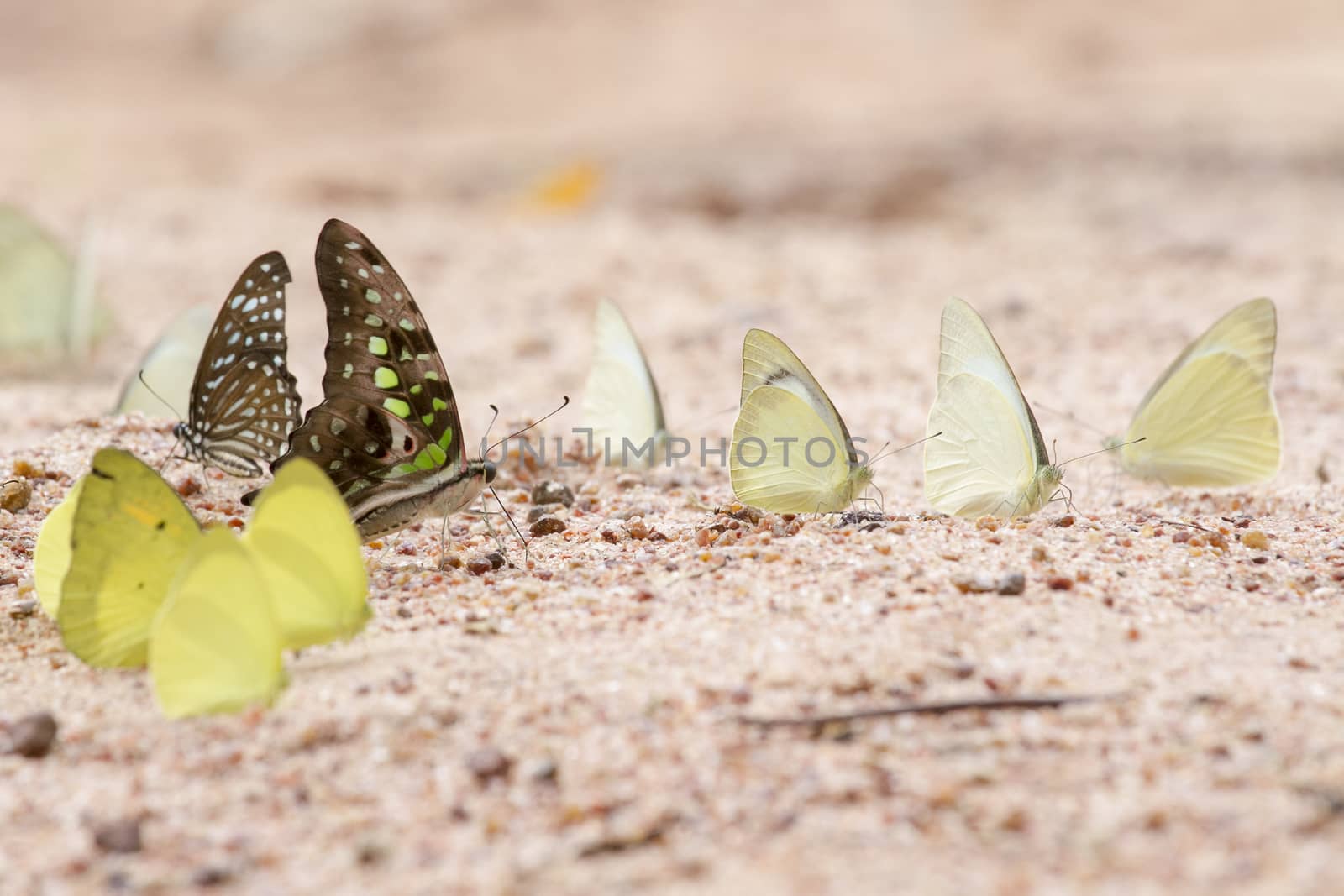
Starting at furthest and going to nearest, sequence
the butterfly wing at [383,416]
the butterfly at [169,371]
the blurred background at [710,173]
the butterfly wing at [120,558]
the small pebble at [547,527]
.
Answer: the blurred background at [710,173] < the butterfly at [169,371] < the small pebble at [547,527] < the butterfly wing at [383,416] < the butterfly wing at [120,558]

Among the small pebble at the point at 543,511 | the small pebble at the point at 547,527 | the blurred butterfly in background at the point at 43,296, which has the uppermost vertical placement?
the blurred butterfly in background at the point at 43,296

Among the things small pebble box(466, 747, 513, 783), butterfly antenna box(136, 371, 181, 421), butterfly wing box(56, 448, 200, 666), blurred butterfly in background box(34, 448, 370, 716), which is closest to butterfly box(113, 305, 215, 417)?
butterfly antenna box(136, 371, 181, 421)

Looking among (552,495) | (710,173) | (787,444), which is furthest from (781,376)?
(710,173)

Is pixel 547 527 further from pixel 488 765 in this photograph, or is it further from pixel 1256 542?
pixel 1256 542

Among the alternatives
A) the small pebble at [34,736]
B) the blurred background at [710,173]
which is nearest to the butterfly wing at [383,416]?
the small pebble at [34,736]

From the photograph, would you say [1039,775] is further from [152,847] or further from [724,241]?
[724,241]

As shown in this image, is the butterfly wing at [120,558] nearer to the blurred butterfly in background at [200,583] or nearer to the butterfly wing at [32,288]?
the blurred butterfly in background at [200,583]

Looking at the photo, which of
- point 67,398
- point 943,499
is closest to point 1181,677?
point 943,499

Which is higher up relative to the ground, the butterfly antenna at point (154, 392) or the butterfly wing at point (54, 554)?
the butterfly antenna at point (154, 392)
